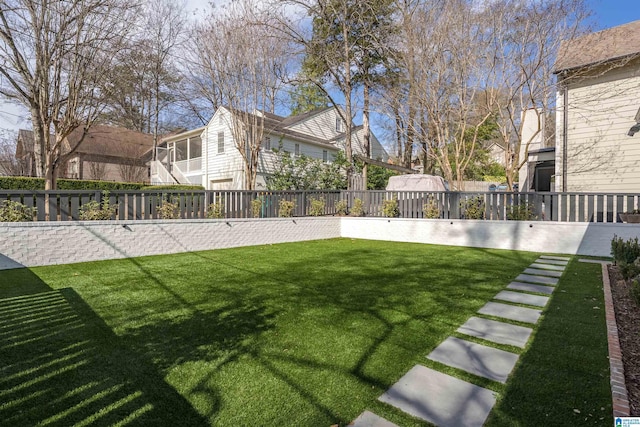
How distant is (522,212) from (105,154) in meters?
26.9

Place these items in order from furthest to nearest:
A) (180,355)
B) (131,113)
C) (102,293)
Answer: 1. (131,113)
2. (102,293)
3. (180,355)

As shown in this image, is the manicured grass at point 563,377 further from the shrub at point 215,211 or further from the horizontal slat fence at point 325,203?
the shrub at point 215,211

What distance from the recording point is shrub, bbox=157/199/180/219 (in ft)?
24.3

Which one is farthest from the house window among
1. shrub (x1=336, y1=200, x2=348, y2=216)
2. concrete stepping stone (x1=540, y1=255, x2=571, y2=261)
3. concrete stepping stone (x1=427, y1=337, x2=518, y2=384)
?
concrete stepping stone (x1=427, y1=337, x2=518, y2=384)

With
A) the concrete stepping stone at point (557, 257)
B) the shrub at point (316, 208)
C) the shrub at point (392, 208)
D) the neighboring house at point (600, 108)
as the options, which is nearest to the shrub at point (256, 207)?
the shrub at point (316, 208)

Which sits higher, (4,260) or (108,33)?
(108,33)

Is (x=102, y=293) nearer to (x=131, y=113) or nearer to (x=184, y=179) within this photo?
(x=184, y=179)

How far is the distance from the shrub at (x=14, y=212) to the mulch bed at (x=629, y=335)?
791 centimetres

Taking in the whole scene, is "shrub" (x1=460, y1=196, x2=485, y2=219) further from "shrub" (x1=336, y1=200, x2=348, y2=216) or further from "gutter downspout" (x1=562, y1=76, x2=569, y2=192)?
"shrub" (x1=336, y1=200, x2=348, y2=216)

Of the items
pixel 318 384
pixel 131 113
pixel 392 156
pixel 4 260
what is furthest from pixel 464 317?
pixel 131 113

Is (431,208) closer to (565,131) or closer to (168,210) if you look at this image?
(565,131)

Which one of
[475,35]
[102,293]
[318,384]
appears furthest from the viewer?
[475,35]

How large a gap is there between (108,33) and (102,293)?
26.0 ft

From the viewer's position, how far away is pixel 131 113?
2466 centimetres
